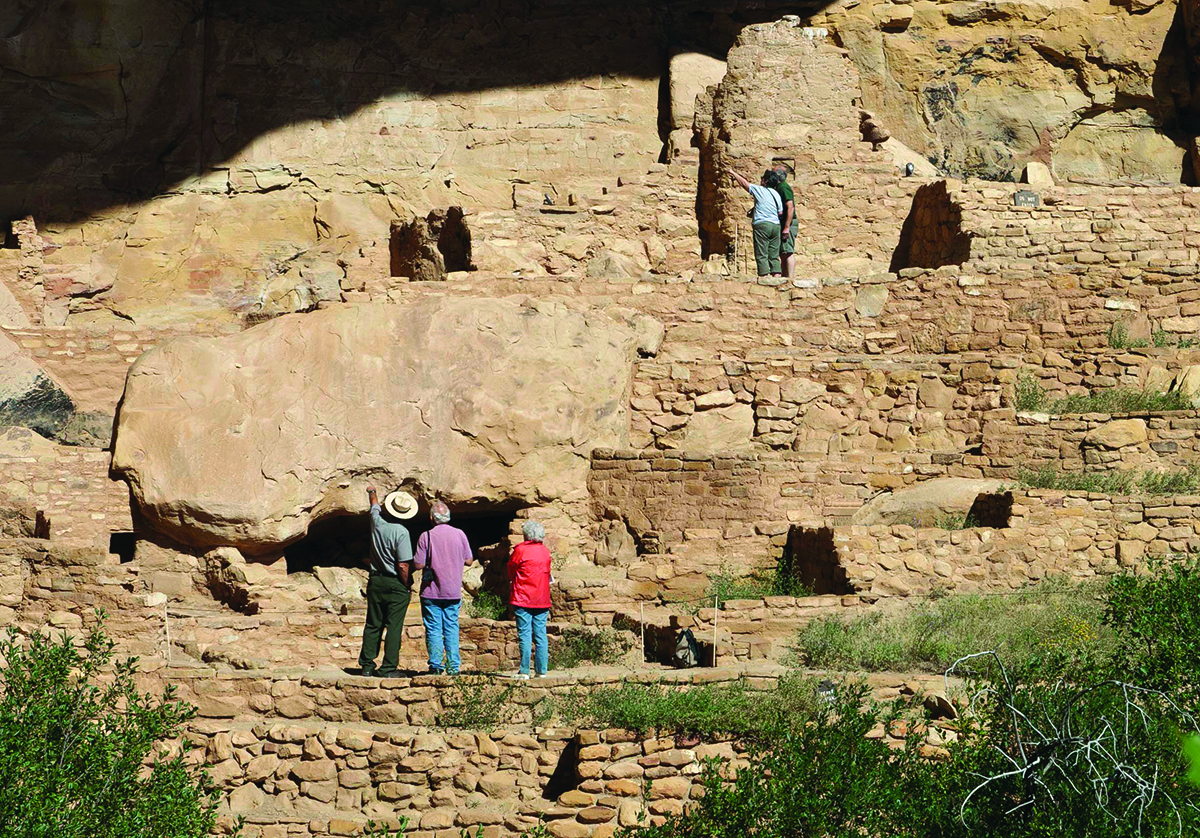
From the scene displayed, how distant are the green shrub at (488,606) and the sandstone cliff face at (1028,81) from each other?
33.0 ft

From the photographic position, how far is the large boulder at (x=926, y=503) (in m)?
15.2

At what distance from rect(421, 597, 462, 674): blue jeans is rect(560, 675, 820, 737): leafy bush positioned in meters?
1.09

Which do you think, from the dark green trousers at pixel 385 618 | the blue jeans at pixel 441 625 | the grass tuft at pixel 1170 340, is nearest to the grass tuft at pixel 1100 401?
the grass tuft at pixel 1170 340

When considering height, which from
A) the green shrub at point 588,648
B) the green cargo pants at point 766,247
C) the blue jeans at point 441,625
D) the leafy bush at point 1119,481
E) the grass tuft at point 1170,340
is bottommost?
the green shrub at point 588,648

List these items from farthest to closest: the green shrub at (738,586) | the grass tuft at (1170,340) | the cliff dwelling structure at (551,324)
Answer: the grass tuft at (1170,340) < the green shrub at (738,586) < the cliff dwelling structure at (551,324)

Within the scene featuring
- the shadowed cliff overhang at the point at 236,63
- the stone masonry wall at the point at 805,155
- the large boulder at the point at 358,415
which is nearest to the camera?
the large boulder at the point at 358,415

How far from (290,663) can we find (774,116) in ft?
31.1

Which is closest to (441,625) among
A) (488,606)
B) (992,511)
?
(488,606)

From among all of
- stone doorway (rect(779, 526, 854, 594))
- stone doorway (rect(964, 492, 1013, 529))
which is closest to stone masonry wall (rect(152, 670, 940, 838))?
stone doorway (rect(779, 526, 854, 594))

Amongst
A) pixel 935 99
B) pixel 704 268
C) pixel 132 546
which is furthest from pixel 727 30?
pixel 132 546

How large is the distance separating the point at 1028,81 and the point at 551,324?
9.11 meters

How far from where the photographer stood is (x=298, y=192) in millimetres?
22469

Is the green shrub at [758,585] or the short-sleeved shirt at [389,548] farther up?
the short-sleeved shirt at [389,548]

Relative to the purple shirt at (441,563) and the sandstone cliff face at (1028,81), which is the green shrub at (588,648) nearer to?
the purple shirt at (441,563)
